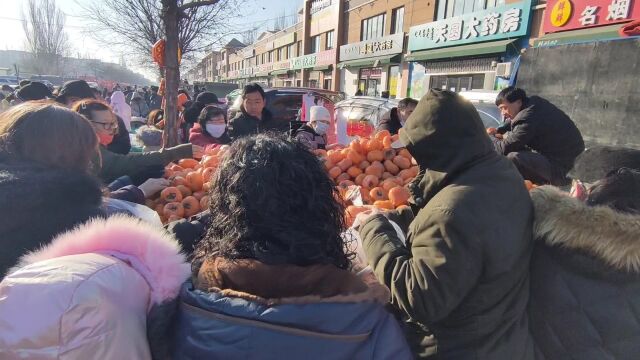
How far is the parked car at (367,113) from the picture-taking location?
739 cm

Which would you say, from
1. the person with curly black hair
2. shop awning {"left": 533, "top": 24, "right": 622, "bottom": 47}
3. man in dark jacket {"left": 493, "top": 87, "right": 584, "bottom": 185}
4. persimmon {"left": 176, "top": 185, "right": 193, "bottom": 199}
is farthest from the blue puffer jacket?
shop awning {"left": 533, "top": 24, "right": 622, "bottom": 47}

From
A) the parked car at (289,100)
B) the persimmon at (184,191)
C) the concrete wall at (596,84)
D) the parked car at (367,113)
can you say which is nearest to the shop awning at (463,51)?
the parked car at (367,113)

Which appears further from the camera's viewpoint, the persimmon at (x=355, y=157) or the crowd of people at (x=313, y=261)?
the persimmon at (x=355, y=157)

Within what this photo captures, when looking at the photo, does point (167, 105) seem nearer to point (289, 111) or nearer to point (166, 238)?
point (289, 111)

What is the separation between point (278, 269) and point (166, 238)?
0.41 meters

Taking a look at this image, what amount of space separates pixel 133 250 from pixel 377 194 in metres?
2.09

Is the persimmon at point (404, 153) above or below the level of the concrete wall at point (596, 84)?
below

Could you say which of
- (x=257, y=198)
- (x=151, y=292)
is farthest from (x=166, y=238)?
(x=257, y=198)

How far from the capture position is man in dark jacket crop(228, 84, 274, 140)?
14.6ft

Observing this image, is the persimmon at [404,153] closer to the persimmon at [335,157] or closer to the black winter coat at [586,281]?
the persimmon at [335,157]

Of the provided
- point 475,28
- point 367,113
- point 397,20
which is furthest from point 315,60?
point 367,113

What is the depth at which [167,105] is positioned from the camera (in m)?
5.74

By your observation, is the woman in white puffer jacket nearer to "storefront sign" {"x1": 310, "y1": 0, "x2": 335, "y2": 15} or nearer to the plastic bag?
the plastic bag

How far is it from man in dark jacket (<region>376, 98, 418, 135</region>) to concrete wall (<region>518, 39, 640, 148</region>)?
3.40 metres
